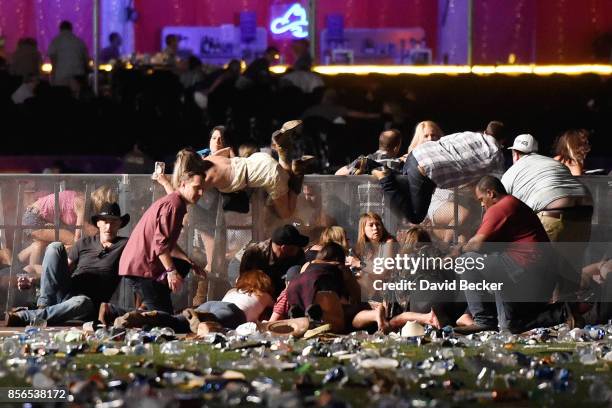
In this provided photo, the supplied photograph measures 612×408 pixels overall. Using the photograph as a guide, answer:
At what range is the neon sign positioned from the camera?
21.8 metres

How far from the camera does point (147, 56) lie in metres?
21.6

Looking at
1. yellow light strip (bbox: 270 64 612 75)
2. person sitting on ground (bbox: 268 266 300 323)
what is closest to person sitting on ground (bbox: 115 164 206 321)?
person sitting on ground (bbox: 268 266 300 323)

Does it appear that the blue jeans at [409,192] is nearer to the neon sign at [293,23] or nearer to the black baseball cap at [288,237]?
the black baseball cap at [288,237]

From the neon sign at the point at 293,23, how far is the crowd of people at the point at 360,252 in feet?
27.9

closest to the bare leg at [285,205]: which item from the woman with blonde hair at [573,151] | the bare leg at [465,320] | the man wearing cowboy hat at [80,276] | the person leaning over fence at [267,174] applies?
the person leaning over fence at [267,174]

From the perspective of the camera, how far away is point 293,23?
22203 millimetres

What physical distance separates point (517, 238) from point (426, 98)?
7.54 metres

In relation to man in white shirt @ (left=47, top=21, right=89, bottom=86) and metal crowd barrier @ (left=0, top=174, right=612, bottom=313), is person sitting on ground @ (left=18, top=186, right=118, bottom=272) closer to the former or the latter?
metal crowd barrier @ (left=0, top=174, right=612, bottom=313)

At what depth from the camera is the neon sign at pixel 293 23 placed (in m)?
21.8

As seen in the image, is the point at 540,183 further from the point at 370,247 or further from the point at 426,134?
the point at 370,247

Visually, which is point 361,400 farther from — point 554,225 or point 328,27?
point 328,27

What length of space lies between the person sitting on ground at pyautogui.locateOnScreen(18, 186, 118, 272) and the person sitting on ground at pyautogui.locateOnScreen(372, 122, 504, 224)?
7.78 feet

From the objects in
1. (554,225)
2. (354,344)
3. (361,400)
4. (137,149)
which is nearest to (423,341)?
(354,344)

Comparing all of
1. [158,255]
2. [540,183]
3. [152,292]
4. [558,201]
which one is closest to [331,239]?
[158,255]
